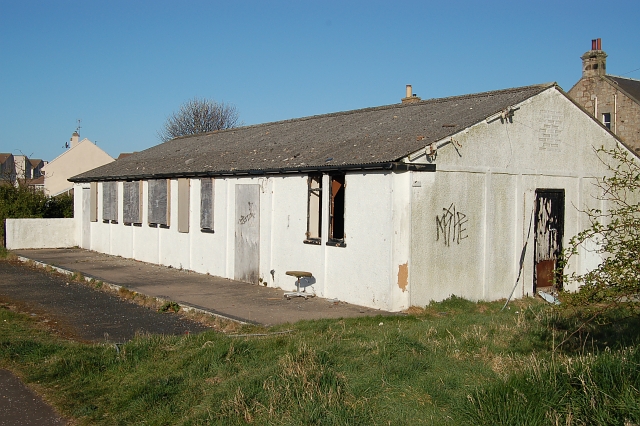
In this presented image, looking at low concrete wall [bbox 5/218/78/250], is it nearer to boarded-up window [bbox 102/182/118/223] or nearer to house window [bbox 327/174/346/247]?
boarded-up window [bbox 102/182/118/223]

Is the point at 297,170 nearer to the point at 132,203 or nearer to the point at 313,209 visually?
the point at 313,209

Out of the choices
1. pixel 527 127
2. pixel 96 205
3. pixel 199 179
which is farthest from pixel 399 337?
pixel 96 205

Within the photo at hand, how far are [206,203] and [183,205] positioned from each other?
4.51ft

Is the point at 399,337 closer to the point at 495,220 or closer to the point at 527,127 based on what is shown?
the point at 495,220

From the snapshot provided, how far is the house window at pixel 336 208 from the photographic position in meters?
13.9

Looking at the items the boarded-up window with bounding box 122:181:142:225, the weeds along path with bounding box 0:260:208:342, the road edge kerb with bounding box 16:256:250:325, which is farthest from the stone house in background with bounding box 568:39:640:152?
the weeds along path with bounding box 0:260:208:342

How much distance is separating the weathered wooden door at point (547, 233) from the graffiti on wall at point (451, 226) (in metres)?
2.70

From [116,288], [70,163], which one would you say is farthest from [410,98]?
[70,163]

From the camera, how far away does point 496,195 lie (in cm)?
1413

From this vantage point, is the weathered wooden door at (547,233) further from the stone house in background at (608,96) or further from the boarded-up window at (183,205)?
the stone house in background at (608,96)

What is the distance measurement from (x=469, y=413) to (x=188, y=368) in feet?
11.8

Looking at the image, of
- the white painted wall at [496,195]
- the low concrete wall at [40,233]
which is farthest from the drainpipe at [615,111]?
the low concrete wall at [40,233]

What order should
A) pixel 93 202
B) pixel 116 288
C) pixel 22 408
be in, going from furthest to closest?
pixel 93 202
pixel 116 288
pixel 22 408

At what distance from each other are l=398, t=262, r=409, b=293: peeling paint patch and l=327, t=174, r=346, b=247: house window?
2.00 metres
